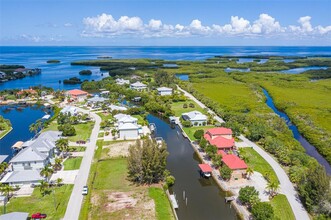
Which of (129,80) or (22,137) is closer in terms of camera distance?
(22,137)

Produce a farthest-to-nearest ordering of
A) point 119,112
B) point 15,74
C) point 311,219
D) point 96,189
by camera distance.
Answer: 1. point 15,74
2. point 119,112
3. point 96,189
4. point 311,219

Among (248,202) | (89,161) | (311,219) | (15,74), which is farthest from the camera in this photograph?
(15,74)

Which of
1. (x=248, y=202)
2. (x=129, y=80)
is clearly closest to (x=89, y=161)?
(x=248, y=202)

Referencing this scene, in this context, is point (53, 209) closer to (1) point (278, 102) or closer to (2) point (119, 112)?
(2) point (119, 112)


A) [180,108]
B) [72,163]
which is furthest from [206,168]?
[180,108]

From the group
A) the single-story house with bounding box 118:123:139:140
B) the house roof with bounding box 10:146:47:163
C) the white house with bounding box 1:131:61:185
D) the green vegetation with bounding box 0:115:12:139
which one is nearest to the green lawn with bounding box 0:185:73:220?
the white house with bounding box 1:131:61:185

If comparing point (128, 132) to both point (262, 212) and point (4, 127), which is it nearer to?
point (4, 127)
